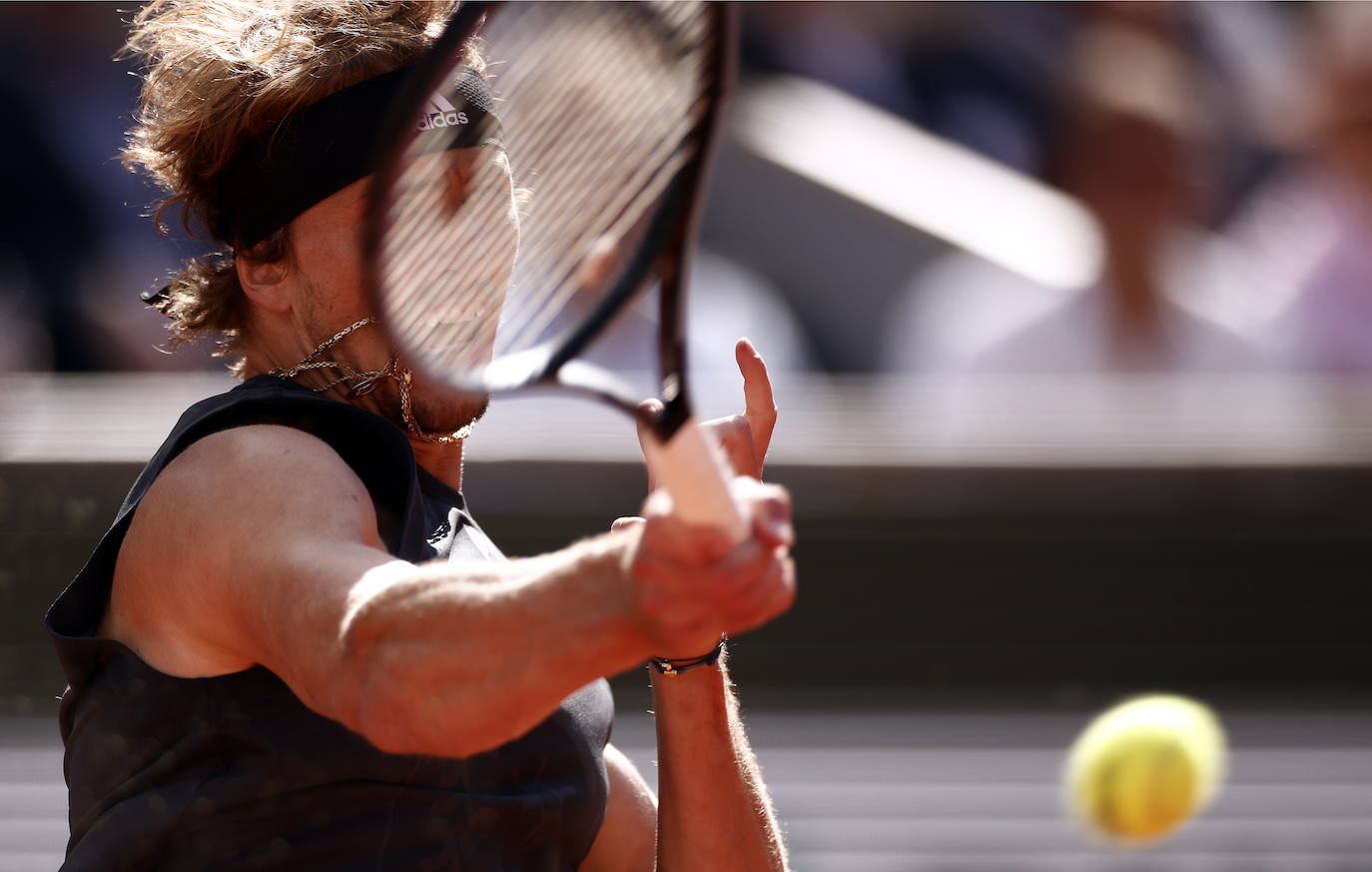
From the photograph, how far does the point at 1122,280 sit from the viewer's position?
525 centimetres

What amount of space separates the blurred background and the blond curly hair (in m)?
2.21

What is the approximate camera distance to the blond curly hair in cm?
174

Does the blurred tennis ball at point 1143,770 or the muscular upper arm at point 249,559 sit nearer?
the muscular upper arm at point 249,559

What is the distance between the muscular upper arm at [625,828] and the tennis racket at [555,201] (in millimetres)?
763

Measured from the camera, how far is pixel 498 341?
1388mm

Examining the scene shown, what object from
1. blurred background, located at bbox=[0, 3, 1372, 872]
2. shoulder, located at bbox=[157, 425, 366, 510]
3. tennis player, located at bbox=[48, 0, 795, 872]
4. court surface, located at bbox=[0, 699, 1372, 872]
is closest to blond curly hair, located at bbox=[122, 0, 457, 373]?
tennis player, located at bbox=[48, 0, 795, 872]

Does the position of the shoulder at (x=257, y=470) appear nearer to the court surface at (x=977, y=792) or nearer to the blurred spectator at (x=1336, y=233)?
the court surface at (x=977, y=792)

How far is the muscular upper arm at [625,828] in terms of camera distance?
2.03 m

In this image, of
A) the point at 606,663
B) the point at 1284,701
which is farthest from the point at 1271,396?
the point at 606,663

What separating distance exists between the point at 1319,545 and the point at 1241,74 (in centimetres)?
249

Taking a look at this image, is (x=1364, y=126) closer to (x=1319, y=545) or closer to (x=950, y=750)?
(x=1319, y=545)

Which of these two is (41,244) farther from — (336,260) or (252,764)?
(252,764)

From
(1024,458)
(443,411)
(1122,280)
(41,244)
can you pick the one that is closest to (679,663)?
(443,411)

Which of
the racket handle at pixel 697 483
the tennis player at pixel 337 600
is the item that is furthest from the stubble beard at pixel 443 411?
the racket handle at pixel 697 483
